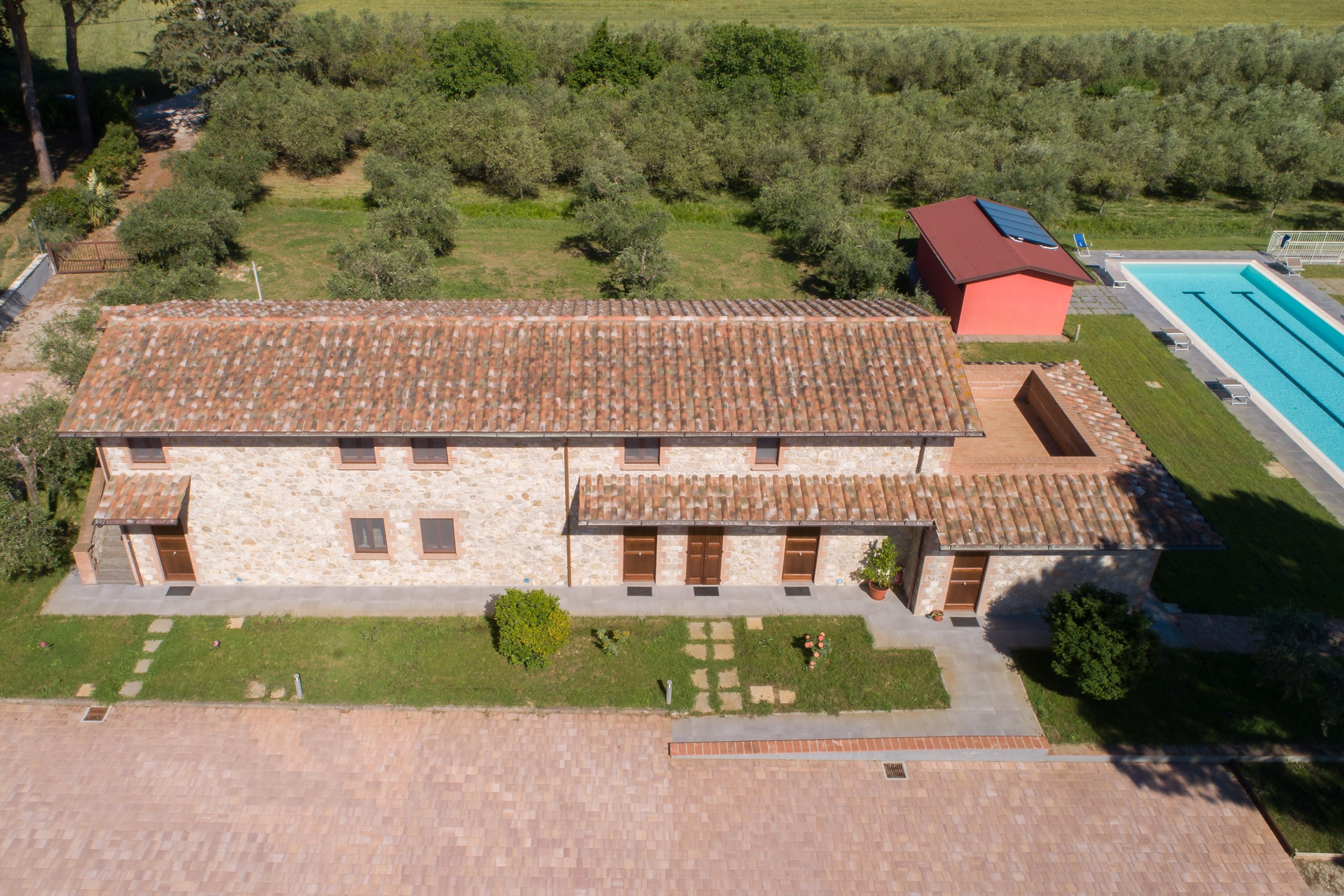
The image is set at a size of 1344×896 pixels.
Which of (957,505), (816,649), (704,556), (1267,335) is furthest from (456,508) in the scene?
(1267,335)

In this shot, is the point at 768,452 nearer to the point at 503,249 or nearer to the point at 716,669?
the point at 716,669

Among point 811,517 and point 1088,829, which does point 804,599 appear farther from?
point 1088,829

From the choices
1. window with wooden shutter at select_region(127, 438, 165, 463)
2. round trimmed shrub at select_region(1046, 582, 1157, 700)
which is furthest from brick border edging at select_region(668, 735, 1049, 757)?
window with wooden shutter at select_region(127, 438, 165, 463)

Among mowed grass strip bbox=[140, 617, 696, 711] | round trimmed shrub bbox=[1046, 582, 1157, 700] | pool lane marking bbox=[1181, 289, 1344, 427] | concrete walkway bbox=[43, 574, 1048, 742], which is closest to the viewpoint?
round trimmed shrub bbox=[1046, 582, 1157, 700]

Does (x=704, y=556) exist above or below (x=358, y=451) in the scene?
below

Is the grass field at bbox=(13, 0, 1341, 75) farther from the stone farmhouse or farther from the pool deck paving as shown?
the stone farmhouse

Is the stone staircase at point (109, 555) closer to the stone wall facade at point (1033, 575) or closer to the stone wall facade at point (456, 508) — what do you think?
the stone wall facade at point (456, 508)

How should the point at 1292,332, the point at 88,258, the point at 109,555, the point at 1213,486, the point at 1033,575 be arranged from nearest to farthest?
the point at 1033,575 → the point at 109,555 → the point at 1213,486 → the point at 88,258 → the point at 1292,332

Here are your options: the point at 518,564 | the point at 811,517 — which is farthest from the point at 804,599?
the point at 518,564
